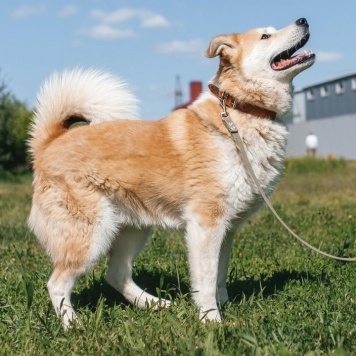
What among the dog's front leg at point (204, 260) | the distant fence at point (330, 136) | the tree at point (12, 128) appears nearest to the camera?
the dog's front leg at point (204, 260)

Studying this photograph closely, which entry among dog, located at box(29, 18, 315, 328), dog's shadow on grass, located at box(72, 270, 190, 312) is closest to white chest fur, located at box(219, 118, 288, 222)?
dog, located at box(29, 18, 315, 328)

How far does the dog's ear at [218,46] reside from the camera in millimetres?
4551

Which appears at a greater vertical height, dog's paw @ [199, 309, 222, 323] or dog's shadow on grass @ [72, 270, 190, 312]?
dog's paw @ [199, 309, 222, 323]

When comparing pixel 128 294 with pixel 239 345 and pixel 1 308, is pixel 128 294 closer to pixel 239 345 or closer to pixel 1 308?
pixel 1 308

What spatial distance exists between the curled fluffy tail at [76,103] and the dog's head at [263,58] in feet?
2.34

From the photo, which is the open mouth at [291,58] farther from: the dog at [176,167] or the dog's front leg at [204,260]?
the dog's front leg at [204,260]

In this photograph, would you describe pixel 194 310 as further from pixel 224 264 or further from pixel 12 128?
pixel 12 128

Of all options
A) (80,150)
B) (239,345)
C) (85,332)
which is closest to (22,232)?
(80,150)

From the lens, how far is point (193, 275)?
14.0 ft

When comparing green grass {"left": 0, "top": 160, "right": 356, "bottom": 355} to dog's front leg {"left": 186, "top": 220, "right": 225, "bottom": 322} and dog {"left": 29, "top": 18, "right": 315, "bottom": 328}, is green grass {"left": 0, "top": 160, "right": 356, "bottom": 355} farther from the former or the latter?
dog {"left": 29, "top": 18, "right": 315, "bottom": 328}

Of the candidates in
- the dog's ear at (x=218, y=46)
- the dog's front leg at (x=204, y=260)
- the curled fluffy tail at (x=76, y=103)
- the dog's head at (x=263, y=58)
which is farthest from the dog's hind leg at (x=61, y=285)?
the dog's ear at (x=218, y=46)

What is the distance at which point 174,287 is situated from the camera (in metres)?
4.91

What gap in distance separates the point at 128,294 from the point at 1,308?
2.94ft

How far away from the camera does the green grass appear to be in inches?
133
